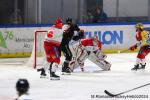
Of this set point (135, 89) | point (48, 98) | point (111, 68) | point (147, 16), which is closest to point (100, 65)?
point (111, 68)

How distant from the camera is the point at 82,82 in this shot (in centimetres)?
952

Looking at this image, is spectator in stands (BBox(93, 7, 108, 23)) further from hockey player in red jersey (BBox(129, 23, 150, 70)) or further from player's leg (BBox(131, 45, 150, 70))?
hockey player in red jersey (BBox(129, 23, 150, 70))

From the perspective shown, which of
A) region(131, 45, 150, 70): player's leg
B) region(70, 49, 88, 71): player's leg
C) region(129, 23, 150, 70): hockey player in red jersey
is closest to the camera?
region(129, 23, 150, 70): hockey player in red jersey

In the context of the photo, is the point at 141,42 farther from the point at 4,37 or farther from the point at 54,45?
the point at 4,37

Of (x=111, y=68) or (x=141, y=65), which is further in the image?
(x=111, y=68)

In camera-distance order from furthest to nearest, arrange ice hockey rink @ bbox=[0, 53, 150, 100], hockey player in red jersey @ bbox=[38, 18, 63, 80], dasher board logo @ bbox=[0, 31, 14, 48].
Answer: dasher board logo @ bbox=[0, 31, 14, 48], hockey player in red jersey @ bbox=[38, 18, 63, 80], ice hockey rink @ bbox=[0, 53, 150, 100]

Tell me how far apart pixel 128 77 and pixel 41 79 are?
5.94 ft

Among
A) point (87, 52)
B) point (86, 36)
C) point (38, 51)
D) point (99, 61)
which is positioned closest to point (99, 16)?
point (86, 36)

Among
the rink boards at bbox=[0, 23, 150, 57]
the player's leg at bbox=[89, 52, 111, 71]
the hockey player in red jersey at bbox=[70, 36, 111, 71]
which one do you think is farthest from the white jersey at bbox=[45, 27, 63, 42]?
the rink boards at bbox=[0, 23, 150, 57]

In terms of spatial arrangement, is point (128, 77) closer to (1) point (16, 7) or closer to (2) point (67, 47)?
(2) point (67, 47)

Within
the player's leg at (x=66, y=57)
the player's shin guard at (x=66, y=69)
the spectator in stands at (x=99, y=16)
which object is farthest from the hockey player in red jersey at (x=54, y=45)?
the spectator in stands at (x=99, y=16)

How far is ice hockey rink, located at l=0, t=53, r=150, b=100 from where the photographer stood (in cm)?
776

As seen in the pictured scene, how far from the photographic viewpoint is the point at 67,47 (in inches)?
409

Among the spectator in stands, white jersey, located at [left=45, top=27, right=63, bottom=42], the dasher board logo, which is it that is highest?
the spectator in stands
